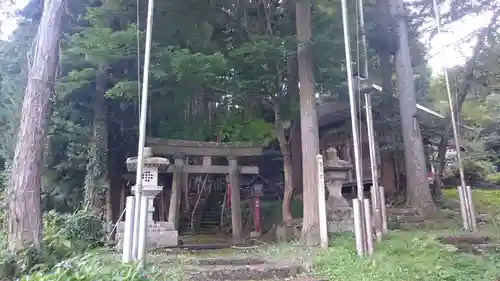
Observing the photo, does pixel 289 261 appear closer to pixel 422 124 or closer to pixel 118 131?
pixel 118 131

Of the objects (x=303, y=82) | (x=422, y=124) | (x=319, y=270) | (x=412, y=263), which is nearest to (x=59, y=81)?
(x=303, y=82)

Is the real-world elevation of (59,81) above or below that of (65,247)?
above

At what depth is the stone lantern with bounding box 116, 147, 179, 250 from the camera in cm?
910

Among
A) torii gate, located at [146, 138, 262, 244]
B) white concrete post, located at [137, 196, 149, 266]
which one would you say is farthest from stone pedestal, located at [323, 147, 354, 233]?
white concrete post, located at [137, 196, 149, 266]

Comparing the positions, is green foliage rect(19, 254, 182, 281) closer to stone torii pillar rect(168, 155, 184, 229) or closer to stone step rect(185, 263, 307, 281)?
stone step rect(185, 263, 307, 281)

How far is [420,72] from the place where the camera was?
17.8 m

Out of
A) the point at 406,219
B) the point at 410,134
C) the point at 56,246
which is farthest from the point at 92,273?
the point at 410,134

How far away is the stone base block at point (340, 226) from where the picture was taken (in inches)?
369

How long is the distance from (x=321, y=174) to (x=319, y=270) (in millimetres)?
2261

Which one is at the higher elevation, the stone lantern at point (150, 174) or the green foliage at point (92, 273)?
the stone lantern at point (150, 174)

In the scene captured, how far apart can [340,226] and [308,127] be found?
255 centimetres

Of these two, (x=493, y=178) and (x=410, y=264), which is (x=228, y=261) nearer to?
(x=410, y=264)

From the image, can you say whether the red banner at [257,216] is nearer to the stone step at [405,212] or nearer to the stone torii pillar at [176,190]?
the stone torii pillar at [176,190]

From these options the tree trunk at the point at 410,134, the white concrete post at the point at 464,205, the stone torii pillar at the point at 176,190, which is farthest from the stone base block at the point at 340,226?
the stone torii pillar at the point at 176,190
